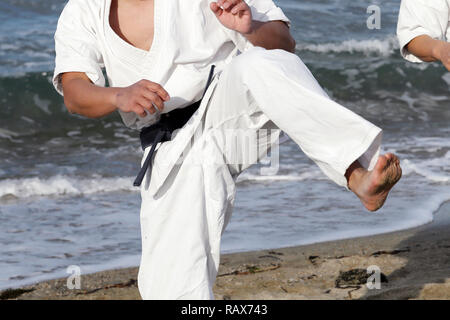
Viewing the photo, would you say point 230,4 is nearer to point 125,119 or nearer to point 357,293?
point 125,119

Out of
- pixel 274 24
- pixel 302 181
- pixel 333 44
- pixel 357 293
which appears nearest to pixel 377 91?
pixel 333 44

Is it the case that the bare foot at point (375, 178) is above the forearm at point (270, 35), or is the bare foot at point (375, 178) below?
below

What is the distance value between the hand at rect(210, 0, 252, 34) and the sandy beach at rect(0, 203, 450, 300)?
1710 millimetres

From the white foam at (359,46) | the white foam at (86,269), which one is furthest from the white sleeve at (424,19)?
the white foam at (359,46)

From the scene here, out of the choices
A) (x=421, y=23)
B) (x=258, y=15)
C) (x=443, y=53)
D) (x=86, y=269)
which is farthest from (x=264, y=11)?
(x=86, y=269)

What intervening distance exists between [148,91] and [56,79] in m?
0.60

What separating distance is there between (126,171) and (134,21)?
3764 millimetres

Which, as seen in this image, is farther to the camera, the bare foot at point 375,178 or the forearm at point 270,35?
the forearm at point 270,35

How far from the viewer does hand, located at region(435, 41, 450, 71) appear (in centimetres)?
335

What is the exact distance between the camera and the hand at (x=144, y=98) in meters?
2.77

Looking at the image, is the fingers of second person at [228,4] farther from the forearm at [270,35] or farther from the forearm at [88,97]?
the forearm at [88,97]

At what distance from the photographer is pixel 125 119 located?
322 cm

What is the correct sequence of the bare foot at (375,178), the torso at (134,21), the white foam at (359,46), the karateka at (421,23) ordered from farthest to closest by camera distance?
the white foam at (359,46) < the karateka at (421,23) < the torso at (134,21) < the bare foot at (375,178)

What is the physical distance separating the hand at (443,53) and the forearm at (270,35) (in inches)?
24.2
